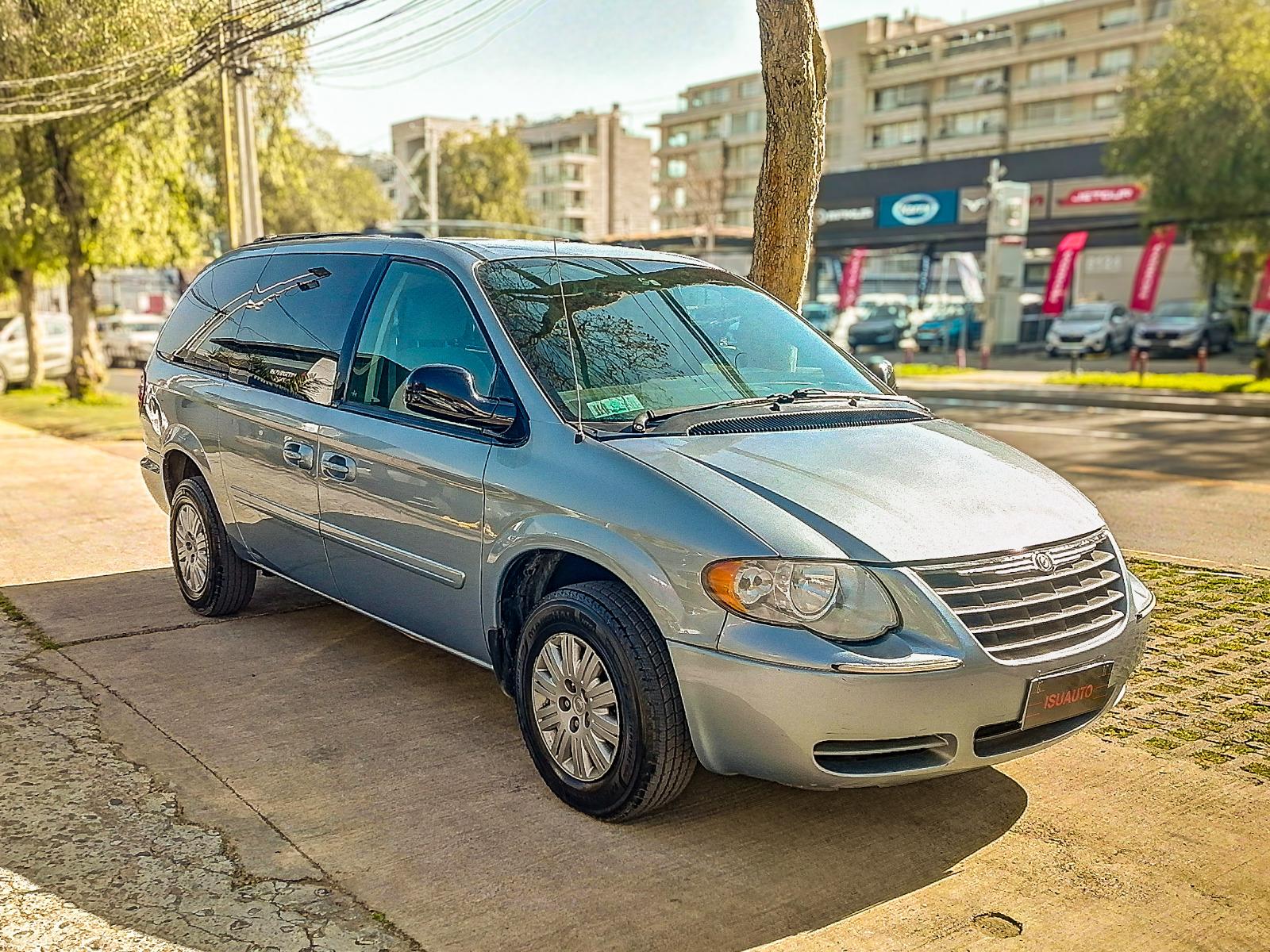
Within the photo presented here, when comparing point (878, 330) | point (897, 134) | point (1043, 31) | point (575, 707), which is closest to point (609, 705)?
point (575, 707)

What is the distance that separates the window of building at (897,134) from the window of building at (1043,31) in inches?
341

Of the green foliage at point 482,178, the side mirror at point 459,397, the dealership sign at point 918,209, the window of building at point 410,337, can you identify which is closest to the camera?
the side mirror at point 459,397

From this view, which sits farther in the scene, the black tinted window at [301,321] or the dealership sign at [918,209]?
the dealership sign at [918,209]

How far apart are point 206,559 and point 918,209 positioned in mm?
38918

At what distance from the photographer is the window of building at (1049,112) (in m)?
72.3

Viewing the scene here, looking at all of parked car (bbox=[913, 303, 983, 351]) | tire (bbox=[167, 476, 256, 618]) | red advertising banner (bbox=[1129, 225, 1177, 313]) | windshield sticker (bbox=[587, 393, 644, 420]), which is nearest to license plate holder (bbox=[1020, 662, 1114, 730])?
windshield sticker (bbox=[587, 393, 644, 420])

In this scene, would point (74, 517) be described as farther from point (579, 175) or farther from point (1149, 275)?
point (579, 175)

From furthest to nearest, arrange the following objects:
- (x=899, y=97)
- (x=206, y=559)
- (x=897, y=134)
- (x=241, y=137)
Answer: (x=897, y=134) < (x=899, y=97) < (x=241, y=137) < (x=206, y=559)

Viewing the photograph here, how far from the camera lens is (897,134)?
81750mm

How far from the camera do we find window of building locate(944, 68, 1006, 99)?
248 ft

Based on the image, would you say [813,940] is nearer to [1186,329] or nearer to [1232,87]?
[1232,87]

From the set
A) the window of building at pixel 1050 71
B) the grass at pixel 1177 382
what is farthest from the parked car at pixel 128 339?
the window of building at pixel 1050 71

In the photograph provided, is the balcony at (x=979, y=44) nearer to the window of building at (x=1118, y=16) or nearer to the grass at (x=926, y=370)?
the window of building at (x=1118, y=16)

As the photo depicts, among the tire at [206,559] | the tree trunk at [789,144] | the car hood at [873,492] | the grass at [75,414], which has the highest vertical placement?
the tree trunk at [789,144]
